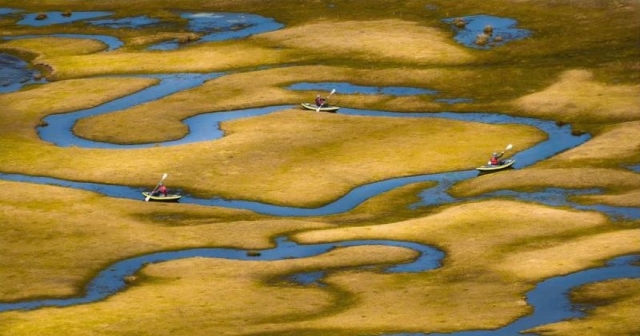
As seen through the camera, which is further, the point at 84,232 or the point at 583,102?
the point at 583,102

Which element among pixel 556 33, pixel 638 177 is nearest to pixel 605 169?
pixel 638 177

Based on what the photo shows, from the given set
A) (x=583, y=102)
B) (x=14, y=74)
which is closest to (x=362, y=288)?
(x=583, y=102)

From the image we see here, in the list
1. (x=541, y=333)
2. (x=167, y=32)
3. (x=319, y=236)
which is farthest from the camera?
(x=167, y=32)

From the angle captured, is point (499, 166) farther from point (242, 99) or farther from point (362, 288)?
point (242, 99)

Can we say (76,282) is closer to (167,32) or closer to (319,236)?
(319,236)

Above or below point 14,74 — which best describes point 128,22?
above

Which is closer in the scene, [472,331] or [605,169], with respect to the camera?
[472,331]

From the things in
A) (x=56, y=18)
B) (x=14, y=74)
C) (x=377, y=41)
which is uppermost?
(x=56, y=18)
